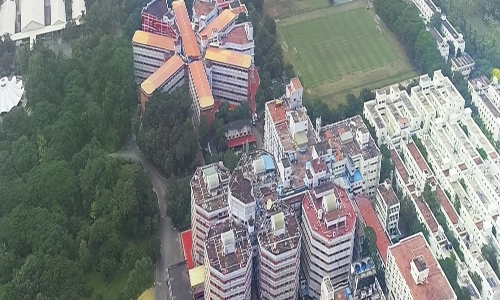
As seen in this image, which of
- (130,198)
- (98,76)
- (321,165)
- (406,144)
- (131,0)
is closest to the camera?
(321,165)

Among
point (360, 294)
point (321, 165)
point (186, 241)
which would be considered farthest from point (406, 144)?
point (186, 241)

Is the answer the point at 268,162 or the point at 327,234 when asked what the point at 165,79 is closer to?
the point at 268,162

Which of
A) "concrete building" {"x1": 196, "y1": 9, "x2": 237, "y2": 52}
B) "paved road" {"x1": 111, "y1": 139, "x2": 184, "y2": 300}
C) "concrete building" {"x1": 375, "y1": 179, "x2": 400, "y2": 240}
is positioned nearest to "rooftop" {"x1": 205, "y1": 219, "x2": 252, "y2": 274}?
"paved road" {"x1": 111, "y1": 139, "x2": 184, "y2": 300}

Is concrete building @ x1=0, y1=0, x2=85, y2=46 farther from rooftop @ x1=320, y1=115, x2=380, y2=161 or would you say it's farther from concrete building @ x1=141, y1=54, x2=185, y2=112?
rooftop @ x1=320, y1=115, x2=380, y2=161

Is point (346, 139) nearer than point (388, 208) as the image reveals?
No

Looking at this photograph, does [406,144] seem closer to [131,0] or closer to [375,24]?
[375,24]

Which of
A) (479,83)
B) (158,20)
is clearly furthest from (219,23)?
(479,83)

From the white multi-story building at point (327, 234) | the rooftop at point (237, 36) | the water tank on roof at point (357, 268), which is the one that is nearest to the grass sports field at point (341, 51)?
the rooftop at point (237, 36)
